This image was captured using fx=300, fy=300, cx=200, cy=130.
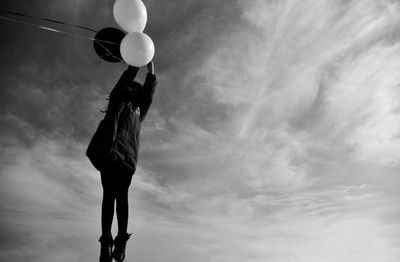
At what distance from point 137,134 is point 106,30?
5.83 feet

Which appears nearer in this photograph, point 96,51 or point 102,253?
point 102,253

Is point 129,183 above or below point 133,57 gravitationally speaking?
below

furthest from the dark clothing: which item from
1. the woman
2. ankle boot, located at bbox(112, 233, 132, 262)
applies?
ankle boot, located at bbox(112, 233, 132, 262)

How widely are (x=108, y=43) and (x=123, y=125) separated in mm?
1454

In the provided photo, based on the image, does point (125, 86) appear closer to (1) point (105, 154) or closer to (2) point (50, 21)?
(1) point (105, 154)

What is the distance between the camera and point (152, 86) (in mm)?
4520

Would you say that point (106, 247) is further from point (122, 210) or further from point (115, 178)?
point (115, 178)

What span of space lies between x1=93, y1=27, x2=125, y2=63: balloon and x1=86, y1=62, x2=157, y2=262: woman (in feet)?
1.55

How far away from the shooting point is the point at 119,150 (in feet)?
13.0

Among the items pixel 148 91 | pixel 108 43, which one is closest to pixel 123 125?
pixel 148 91

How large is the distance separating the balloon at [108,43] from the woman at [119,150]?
0.47 meters

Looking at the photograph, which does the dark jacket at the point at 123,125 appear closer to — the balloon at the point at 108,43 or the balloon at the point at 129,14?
the balloon at the point at 108,43

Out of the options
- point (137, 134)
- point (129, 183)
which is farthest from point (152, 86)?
point (129, 183)

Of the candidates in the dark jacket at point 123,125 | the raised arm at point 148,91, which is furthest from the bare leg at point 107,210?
the raised arm at point 148,91
